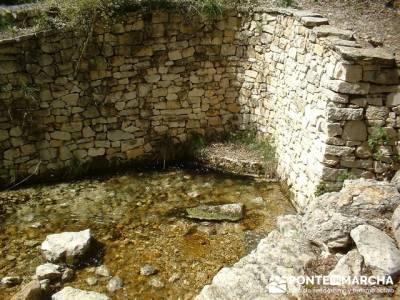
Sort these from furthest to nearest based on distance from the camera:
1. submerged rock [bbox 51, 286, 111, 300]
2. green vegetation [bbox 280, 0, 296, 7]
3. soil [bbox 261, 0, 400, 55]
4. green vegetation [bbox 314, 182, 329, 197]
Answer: green vegetation [bbox 280, 0, 296, 7] → soil [bbox 261, 0, 400, 55] → green vegetation [bbox 314, 182, 329, 197] → submerged rock [bbox 51, 286, 111, 300]

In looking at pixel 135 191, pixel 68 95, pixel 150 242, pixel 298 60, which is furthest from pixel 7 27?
pixel 298 60

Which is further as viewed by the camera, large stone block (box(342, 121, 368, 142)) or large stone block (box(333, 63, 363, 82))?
large stone block (box(342, 121, 368, 142))

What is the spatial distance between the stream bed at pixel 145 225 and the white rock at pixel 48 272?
18 cm

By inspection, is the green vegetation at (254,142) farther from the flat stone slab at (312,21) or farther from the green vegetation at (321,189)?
the flat stone slab at (312,21)

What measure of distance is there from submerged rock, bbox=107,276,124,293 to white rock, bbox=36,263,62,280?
22.9 inches

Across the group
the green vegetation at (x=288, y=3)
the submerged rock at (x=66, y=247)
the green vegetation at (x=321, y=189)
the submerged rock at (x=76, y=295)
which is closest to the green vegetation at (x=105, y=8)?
the green vegetation at (x=288, y=3)

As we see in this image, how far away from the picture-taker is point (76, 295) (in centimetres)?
441

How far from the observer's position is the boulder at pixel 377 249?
3.39 metres

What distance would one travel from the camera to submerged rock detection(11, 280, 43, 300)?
4.26 metres

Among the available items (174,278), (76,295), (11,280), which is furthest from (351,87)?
(11,280)

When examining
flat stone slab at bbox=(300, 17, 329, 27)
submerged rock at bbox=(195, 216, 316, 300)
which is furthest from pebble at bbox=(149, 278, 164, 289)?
flat stone slab at bbox=(300, 17, 329, 27)

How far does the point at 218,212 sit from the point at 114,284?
73.6 inches

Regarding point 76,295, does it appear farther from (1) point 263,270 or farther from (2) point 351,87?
(2) point 351,87

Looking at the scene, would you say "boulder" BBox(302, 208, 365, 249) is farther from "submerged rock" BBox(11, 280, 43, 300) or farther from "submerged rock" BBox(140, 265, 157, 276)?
"submerged rock" BBox(11, 280, 43, 300)
